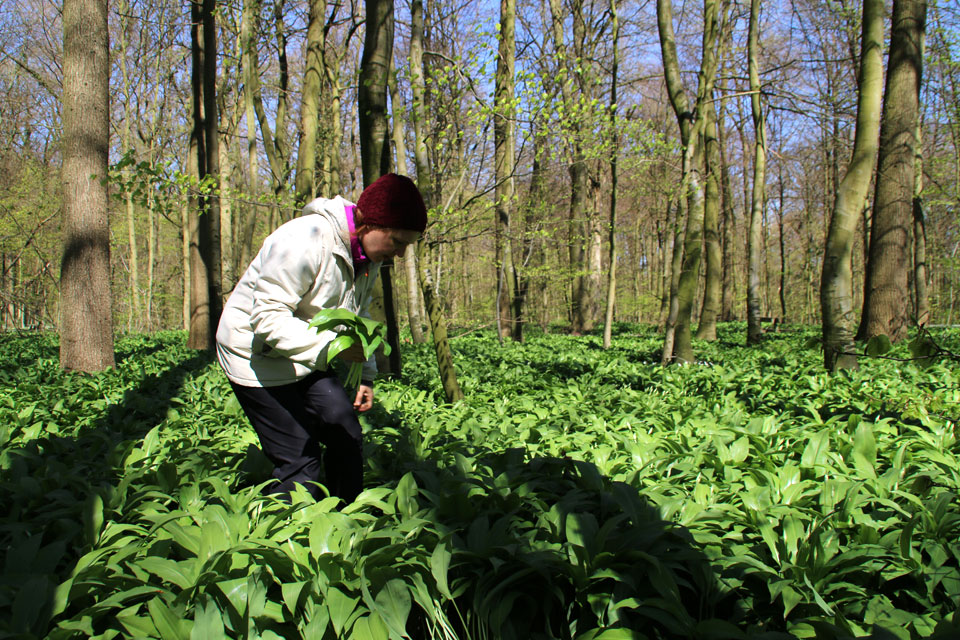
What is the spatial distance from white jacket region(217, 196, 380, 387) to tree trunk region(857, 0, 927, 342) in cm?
862

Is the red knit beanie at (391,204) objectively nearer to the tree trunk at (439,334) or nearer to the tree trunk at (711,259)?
the tree trunk at (439,334)

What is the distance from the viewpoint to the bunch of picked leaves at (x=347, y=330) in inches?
84.9

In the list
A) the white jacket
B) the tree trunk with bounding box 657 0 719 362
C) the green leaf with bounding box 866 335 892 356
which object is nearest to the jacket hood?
the white jacket

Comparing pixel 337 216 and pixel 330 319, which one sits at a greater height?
pixel 337 216

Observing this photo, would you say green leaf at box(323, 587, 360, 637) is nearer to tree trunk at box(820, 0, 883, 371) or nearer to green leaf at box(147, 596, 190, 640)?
green leaf at box(147, 596, 190, 640)

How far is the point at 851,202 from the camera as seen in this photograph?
5.74 metres

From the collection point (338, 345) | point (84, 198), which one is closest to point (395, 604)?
point (338, 345)

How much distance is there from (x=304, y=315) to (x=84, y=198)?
19.3ft

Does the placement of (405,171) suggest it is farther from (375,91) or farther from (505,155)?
(375,91)

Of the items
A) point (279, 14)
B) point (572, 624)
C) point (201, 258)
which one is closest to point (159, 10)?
point (279, 14)

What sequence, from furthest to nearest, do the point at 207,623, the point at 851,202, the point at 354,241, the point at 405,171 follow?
1. the point at 405,171
2. the point at 851,202
3. the point at 354,241
4. the point at 207,623

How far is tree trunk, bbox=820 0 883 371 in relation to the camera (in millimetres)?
5496

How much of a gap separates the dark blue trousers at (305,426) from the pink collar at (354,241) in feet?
1.84

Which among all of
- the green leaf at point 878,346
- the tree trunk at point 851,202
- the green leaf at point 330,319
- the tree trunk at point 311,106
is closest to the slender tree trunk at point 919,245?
the tree trunk at point 851,202
